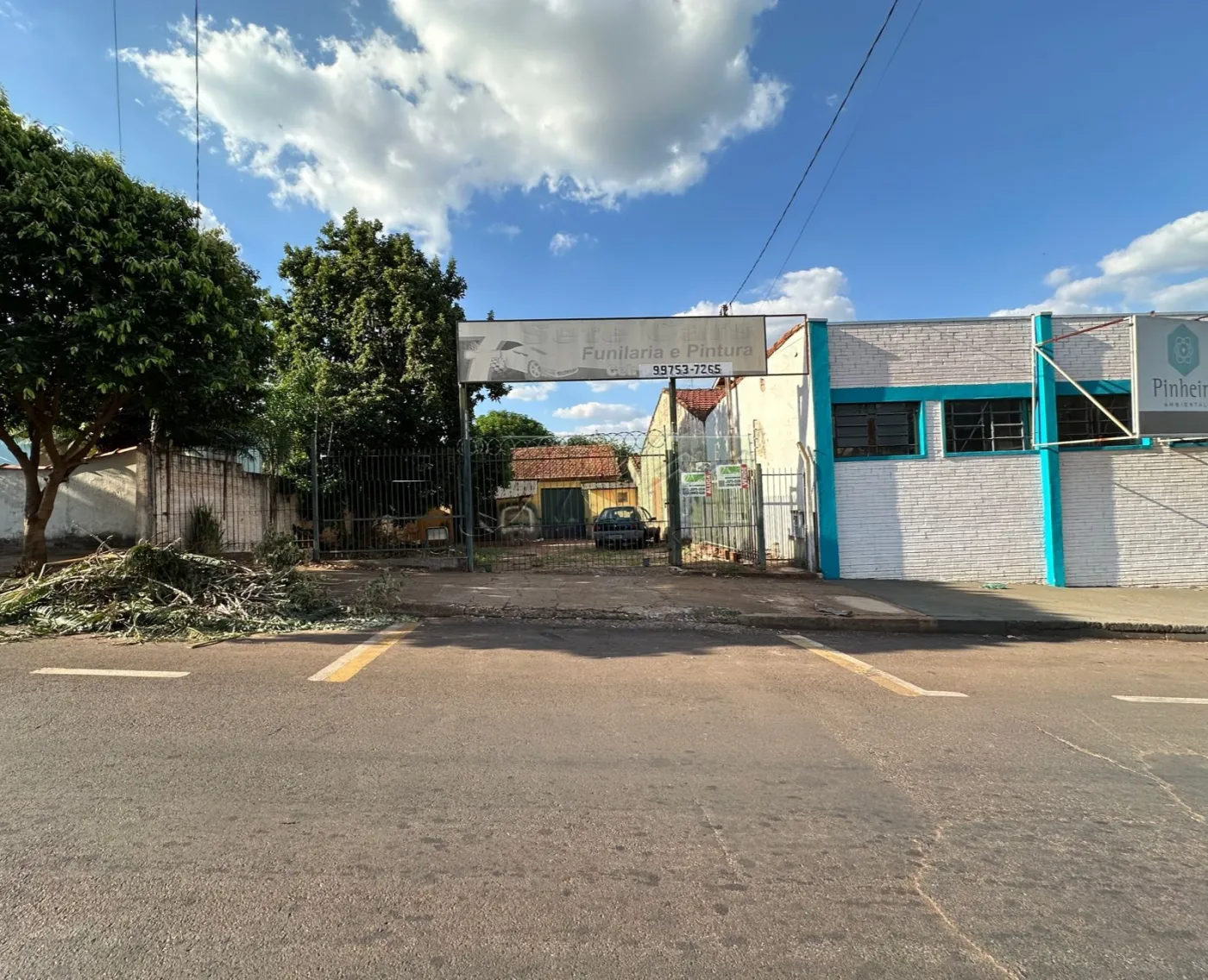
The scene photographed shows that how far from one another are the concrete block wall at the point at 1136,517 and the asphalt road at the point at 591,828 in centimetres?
805

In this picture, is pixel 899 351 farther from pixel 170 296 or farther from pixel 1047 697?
pixel 170 296

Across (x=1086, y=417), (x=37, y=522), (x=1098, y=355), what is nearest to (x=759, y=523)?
(x=1086, y=417)

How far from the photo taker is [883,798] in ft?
11.8

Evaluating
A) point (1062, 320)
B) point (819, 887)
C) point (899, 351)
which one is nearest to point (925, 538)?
point (899, 351)

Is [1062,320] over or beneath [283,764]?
over

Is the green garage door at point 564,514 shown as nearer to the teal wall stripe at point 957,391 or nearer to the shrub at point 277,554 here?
the shrub at point 277,554

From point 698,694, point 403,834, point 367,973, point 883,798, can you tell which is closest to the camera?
point 367,973

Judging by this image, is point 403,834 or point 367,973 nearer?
point 367,973

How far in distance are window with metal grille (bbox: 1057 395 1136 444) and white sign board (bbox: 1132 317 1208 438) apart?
1319 millimetres

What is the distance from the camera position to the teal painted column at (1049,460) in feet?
40.5

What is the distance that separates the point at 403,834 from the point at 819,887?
187 centimetres

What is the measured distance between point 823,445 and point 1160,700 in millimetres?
7401

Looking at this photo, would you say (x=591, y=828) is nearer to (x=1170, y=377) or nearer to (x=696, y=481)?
(x=696, y=481)

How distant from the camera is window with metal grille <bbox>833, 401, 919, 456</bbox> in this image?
12.8 m
